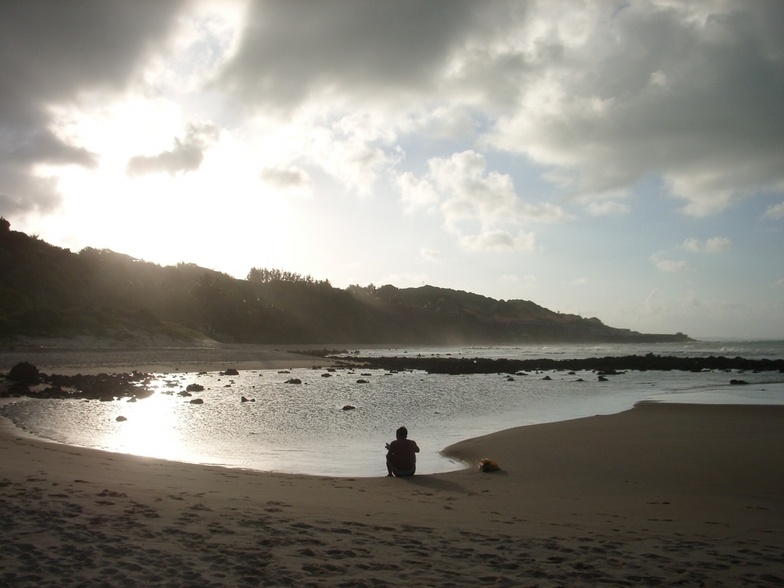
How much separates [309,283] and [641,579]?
13417 centimetres

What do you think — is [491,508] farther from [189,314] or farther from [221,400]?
[189,314]

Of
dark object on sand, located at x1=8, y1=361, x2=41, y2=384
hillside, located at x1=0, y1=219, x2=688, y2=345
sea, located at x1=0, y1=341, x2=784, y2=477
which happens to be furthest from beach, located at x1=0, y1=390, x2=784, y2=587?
hillside, located at x1=0, y1=219, x2=688, y2=345

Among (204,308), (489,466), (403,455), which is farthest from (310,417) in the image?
(204,308)

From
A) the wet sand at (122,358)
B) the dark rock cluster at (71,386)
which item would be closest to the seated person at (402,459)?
the dark rock cluster at (71,386)

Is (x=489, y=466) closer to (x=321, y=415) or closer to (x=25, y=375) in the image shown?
(x=321, y=415)

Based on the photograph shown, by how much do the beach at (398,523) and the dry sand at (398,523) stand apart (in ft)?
0.09

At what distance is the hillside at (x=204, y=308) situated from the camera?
52644mm

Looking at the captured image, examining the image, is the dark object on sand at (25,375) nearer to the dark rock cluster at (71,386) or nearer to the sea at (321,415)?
the dark rock cluster at (71,386)

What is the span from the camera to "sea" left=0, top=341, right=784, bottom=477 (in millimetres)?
12430

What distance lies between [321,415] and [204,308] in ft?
253

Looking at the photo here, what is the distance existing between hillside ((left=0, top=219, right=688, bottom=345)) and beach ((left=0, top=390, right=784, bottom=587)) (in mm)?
41561

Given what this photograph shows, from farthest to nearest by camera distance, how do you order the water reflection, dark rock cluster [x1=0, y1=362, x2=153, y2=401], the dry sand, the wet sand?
the wet sand → dark rock cluster [x1=0, y1=362, x2=153, y2=401] → the water reflection → the dry sand

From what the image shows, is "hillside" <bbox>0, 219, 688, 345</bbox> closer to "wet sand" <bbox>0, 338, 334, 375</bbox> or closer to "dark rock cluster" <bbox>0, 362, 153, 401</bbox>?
"wet sand" <bbox>0, 338, 334, 375</bbox>

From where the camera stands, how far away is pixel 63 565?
465 cm
